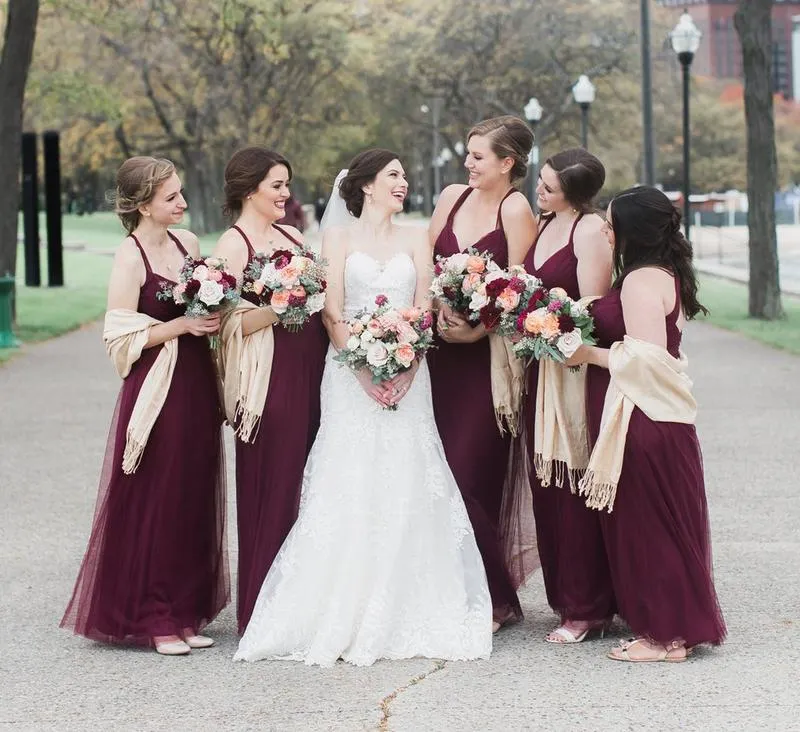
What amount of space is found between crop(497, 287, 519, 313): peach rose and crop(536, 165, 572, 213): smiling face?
1.86 feet

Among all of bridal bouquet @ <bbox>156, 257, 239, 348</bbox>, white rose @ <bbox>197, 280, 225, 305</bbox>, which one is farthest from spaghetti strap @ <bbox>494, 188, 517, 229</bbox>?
white rose @ <bbox>197, 280, 225, 305</bbox>

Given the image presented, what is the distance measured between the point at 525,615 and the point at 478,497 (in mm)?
644

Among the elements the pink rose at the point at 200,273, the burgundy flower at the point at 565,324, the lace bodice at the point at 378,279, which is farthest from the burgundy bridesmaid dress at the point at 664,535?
the pink rose at the point at 200,273

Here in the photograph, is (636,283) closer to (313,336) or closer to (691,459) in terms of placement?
(691,459)

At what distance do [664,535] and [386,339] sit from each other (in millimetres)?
1381

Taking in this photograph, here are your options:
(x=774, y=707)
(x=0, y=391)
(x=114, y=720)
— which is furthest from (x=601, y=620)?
(x=0, y=391)

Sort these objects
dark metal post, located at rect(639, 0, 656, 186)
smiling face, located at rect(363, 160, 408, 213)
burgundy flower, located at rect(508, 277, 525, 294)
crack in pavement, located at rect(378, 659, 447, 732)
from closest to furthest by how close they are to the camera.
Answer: crack in pavement, located at rect(378, 659, 447, 732), burgundy flower, located at rect(508, 277, 525, 294), smiling face, located at rect(363, 160, 408, 213), dark metal post, located at rect(639, 0, 656, 186)

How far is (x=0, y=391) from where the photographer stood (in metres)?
16.9

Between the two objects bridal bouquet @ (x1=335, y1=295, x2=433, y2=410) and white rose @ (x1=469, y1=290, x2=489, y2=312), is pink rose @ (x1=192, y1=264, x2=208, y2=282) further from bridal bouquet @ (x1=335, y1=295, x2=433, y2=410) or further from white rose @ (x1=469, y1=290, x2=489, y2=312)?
white rose @ (x1=469, y1=290, x2=489, y2=312)

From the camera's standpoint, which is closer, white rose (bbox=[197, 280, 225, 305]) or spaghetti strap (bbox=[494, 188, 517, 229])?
white rose (bbox=[197, 280, 225, 305])

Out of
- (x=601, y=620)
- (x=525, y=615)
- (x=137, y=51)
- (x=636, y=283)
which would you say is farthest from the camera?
(x=137, y=51)

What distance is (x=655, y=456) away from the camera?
6.65 metres

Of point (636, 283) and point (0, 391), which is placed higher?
point (636, 283)

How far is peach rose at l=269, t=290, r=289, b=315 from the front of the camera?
6.69 m
